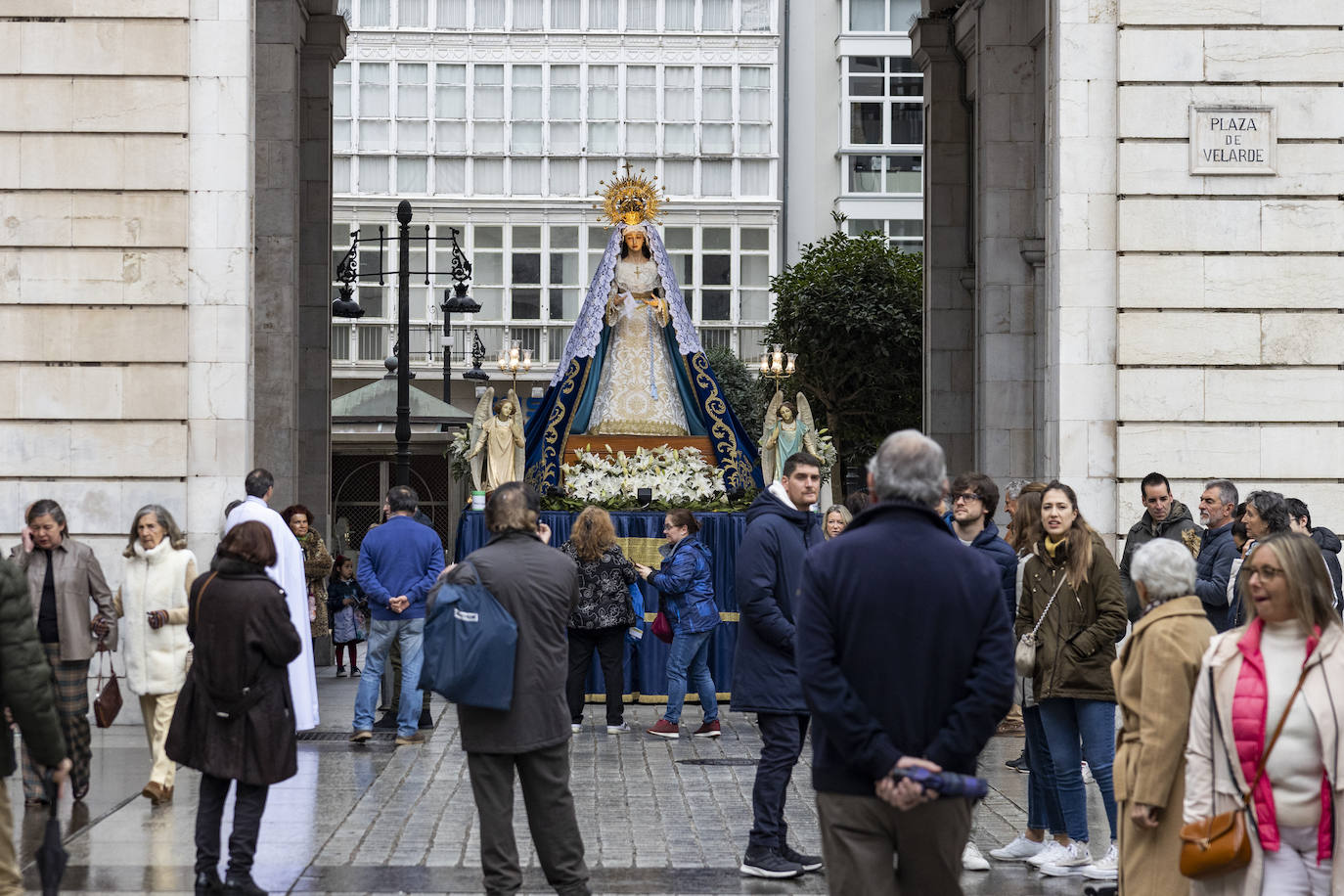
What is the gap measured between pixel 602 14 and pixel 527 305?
7.87 meters

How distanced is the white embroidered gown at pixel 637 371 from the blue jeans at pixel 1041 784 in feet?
36.1

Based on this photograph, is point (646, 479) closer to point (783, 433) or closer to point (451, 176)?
point (783, 433)

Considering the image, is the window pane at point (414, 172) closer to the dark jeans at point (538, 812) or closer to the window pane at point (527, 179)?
the window pane at point (527, 179)

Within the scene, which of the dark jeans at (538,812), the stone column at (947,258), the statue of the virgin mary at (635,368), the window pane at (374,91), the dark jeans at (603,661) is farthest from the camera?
the window pane at (374,91)

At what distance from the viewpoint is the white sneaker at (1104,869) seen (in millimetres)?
8953

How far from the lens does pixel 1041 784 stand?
9.45 m

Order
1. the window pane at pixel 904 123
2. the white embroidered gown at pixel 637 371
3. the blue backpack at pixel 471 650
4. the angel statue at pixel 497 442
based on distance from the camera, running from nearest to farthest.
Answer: the blue backpack at pixel 471 650
the angel statue at pixel 497 442
the white embroidered gown at pixel 637 371
the window pane at pixel 904 123

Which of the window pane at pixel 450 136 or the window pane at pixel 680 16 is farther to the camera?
the window pane at pixel 680 16

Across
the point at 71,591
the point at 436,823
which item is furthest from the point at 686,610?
the point at 71,591

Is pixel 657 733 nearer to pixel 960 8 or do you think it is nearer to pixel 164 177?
pixel 164 177

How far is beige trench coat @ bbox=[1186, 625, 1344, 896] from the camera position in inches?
238

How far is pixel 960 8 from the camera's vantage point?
72.3ft

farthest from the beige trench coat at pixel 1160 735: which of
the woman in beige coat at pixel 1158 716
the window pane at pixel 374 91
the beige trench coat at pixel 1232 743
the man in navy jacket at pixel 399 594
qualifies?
the window pane at pixel 374 91

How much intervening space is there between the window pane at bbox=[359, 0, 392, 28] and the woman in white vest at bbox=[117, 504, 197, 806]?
122ft
